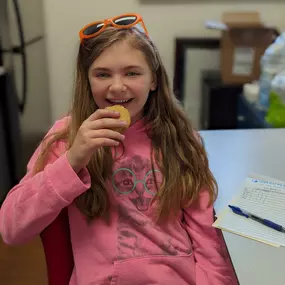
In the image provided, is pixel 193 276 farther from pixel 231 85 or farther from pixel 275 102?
pixel 231 85

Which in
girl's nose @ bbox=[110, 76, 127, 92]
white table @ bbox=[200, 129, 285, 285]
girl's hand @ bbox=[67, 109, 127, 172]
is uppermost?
girl's nose @ bbox=[110, 76, 127, 92]

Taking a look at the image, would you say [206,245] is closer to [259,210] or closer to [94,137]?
[259,210]

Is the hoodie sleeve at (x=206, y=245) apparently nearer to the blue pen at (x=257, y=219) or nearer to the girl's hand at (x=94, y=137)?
the blue pen at (x=257, y=219)

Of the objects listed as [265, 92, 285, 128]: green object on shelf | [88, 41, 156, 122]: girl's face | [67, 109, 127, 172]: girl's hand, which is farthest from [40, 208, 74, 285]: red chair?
[265, 92, 285, 128]: green object on shelf

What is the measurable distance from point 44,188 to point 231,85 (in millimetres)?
2131

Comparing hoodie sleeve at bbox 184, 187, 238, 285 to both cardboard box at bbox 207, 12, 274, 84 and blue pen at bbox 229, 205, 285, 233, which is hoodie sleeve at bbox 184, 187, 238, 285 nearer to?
blue pen at bbox 229, 205, 285, 233

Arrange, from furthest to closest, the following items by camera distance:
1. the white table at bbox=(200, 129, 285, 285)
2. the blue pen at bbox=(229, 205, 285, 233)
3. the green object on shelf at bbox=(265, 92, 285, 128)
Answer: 1. the green object on shelf at bbox=(265, 92, 285, 128)
2. the blue pen at bbox=(229, 205, 285, 233)
3. the white table at bbox=(200, 129, 285, 285)

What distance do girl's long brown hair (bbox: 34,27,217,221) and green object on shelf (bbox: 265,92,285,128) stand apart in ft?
3.25

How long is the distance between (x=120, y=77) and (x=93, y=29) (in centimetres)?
14

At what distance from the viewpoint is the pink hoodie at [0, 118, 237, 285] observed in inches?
36.0

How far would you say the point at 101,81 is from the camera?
3.30ft

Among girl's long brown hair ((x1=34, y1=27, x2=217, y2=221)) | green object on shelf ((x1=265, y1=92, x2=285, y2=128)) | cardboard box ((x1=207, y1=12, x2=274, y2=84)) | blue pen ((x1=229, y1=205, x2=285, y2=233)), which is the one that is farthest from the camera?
cardboard box ((x1=207, y1=12, x2=274, y2=84))

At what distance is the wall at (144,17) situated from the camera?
3.00m

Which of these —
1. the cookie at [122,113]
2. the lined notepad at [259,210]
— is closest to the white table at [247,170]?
the lined notepad at [259,210]
